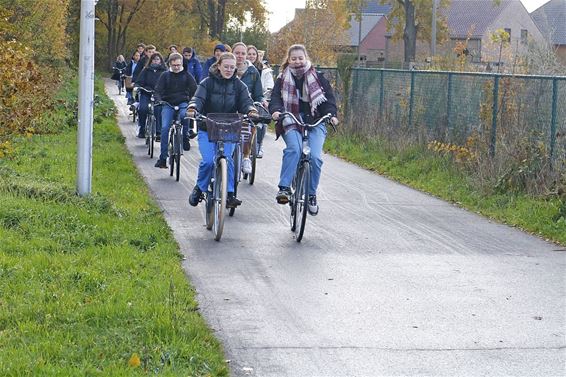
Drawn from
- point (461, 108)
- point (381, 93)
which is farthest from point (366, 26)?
point (461, 108)

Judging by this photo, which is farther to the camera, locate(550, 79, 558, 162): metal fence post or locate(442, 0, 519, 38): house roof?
locate(442, 0, 519, 38): house roof

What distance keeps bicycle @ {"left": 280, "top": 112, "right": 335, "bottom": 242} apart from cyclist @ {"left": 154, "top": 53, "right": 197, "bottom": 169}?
227 inches

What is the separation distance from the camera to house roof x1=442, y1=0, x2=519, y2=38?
93.6m

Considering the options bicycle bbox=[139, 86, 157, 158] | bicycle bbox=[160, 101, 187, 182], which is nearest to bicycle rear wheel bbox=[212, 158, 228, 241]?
bicycle bbox=[160, 101, 187, 182]

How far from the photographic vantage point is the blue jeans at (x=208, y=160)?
1088 centimetres

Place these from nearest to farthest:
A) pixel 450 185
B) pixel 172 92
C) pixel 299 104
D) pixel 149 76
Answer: pixel 299 104 < pixel 450 185 < pixel 172 92 < pixel 149 76

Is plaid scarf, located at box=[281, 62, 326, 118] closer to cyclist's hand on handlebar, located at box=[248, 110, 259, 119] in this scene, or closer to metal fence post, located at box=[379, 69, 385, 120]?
cyclist's hand on handlebar, located at box=[248, 110, 259, 119]

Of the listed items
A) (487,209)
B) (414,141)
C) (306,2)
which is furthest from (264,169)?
(306,2)

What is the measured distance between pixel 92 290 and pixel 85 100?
163 inches

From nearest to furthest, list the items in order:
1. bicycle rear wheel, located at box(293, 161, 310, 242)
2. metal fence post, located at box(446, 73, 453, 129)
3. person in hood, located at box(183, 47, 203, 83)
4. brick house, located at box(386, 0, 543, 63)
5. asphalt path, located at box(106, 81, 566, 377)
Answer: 1. asphalt path, located at box(106, 81, 566, 377)
2. bicycle rear wheel, located at box(293, 161, 310, 242)
3. metal fence post, located at box(446, 73, 453, 129)
4. person in hood, located at box(183, 47, 203, 83)
5. brick house, located at box(386, 0, 543, 63)

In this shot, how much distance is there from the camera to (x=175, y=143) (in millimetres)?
15594

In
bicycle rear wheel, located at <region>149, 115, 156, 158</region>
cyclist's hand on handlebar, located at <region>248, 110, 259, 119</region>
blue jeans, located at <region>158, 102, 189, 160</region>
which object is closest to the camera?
cyclist's hand on handlebar, located at <region>248, 110, 259, 119</region>

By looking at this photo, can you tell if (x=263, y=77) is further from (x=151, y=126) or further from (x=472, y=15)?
(x=472, y=15)

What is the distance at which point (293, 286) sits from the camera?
8297 millimetres
